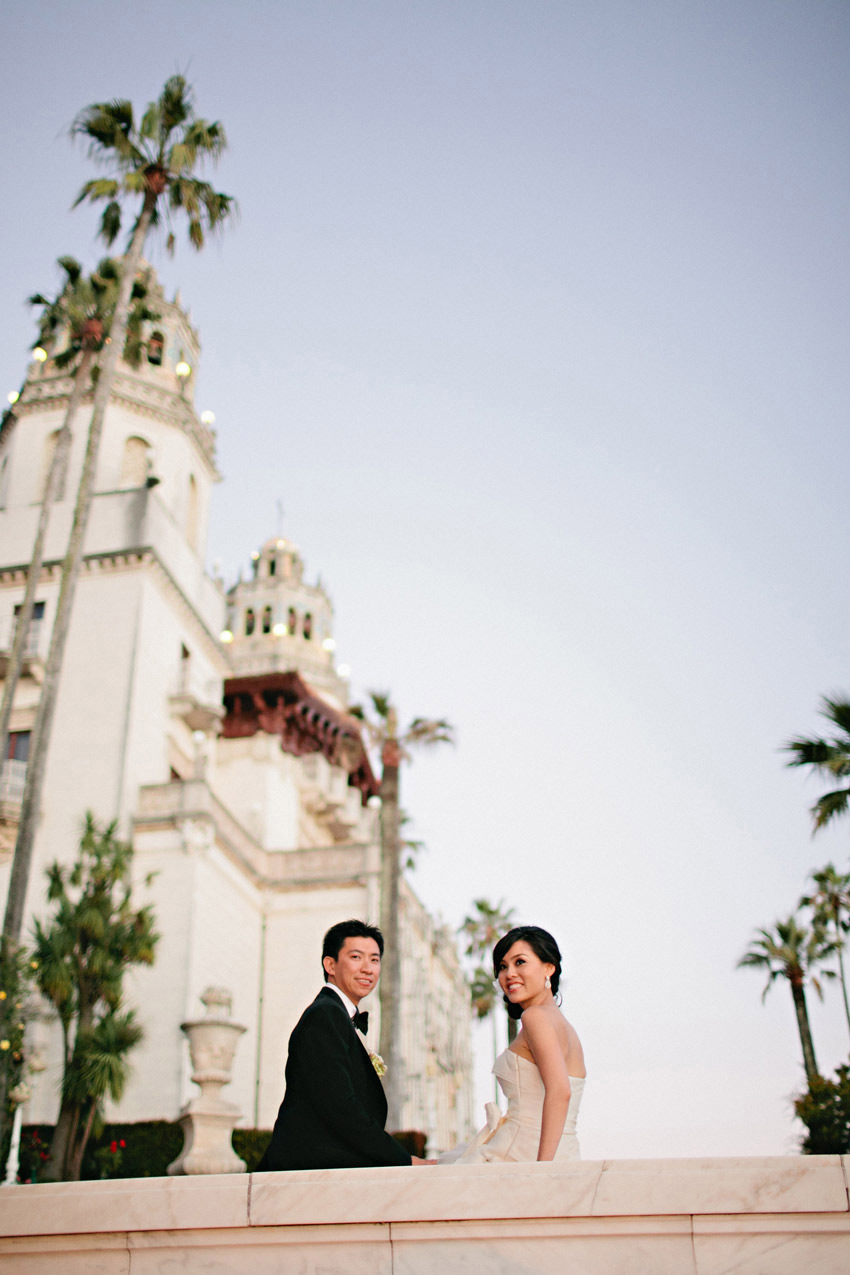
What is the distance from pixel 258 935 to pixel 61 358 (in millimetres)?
17630

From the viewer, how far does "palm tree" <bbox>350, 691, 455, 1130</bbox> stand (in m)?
26.0

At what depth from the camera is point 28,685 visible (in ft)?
99.0

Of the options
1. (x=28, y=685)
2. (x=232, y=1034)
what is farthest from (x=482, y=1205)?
(x=28, y=685)

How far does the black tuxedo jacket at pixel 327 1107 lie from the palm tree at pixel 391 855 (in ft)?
68.2

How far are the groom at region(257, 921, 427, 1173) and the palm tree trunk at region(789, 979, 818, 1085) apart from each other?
33.0m

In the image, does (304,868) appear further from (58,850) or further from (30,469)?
(30,469)

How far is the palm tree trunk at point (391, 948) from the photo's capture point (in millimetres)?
25828

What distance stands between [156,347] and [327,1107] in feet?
120

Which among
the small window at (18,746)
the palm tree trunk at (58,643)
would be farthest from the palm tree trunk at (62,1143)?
the small window at (18,746)

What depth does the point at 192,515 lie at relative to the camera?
37125 millimetres

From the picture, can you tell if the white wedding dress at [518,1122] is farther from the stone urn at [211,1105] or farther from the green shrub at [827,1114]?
the green shrub at [827,1114]

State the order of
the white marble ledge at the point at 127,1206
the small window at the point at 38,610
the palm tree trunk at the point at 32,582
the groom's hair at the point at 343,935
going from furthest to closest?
the small window at the point at 38,610 < the palm tree trunk at the point at 32,582 < the groom's hair at the point at 343,935 < the white marble ledge at the point at 127,1206

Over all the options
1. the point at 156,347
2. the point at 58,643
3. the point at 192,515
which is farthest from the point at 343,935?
the point at 156,347

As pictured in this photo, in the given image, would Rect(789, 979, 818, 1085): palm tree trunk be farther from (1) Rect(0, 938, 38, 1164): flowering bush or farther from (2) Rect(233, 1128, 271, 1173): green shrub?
(1) Rect(0, 938, 38, 1164): flowering bush
